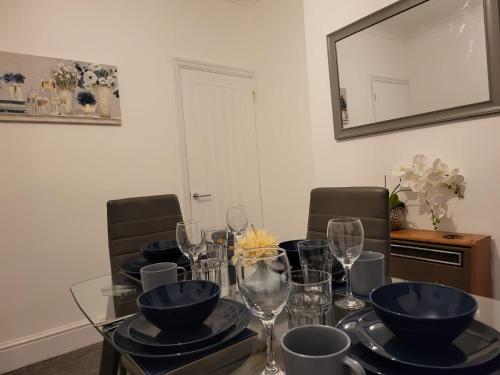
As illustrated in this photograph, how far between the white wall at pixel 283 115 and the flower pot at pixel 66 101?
5.88ft

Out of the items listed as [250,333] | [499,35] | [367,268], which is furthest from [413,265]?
[250,333]

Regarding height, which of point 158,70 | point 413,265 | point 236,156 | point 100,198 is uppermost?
point 158,70

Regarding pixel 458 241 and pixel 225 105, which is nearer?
pixel 458 241

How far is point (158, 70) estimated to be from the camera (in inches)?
115

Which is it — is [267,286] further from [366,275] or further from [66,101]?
[66,101]

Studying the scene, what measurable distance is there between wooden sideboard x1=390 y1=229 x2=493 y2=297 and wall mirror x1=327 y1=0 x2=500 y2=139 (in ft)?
2.26

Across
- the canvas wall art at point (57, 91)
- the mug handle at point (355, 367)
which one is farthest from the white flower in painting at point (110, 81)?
the mug handle at point (355, 367)

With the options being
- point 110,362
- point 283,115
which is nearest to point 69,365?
point 110,362

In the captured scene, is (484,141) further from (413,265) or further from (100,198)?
(100,198)

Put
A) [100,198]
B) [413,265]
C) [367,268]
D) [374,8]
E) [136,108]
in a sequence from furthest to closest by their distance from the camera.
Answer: [136,108] → [100,198] → [374,8] → [413,265] → [367,268]

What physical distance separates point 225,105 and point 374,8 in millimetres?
1615

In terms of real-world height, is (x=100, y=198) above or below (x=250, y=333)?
above

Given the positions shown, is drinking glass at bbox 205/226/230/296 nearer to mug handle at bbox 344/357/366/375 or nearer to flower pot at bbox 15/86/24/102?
mug handle at bbox 344/357/366/375

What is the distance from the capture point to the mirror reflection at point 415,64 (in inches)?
71.4
